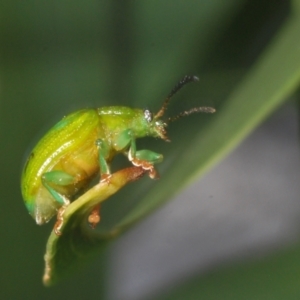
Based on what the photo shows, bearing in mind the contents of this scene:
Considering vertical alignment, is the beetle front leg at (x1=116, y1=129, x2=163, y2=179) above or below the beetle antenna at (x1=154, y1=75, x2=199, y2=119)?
below

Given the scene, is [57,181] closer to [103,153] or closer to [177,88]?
[103,153]

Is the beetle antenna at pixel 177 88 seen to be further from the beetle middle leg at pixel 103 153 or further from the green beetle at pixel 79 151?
the beetle middle leg at pixel 103 153

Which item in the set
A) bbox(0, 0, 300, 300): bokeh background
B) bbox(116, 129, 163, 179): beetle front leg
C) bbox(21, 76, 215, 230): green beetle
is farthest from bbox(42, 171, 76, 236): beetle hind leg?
bbox(0, 0, 300, 300): bokeh background

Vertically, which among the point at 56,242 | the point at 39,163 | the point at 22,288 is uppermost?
the point at 39,163

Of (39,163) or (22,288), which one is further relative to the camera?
(22,288)

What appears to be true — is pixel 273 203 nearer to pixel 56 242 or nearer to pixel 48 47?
pixel 48 47

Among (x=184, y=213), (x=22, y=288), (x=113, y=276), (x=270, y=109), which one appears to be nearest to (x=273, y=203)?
(x=184, y=213)

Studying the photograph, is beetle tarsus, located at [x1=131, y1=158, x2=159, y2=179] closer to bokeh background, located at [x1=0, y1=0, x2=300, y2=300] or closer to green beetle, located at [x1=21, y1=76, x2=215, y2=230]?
green beetle, located at [x1=21, y1=76, x2=215, y2=230]
